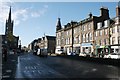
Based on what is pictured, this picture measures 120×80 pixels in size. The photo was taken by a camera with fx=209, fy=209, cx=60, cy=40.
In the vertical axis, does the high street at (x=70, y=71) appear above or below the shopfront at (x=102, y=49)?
below

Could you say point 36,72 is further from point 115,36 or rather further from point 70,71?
point 115,36

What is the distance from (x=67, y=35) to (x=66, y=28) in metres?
3.52

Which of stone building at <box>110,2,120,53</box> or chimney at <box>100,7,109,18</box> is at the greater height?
chimney at <box>100,7,109,18</box>

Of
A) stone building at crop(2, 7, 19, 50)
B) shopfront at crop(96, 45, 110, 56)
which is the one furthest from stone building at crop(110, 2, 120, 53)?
stone building at crop(2, 7, 19, 50)

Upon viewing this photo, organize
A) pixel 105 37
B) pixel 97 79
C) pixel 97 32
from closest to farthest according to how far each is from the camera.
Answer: pixel 97 79 → pixel 105 37 → pixel 97 32

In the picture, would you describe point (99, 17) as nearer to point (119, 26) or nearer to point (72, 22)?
point (119, 26)

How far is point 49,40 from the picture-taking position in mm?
124250

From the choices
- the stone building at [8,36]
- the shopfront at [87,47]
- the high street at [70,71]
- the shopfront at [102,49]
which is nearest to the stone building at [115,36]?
the shopfront at [102,49]

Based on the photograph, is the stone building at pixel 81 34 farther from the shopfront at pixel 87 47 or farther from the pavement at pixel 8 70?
the pavement at pixel 8 70

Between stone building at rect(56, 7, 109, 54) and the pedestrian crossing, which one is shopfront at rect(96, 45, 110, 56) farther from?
the pedestrian crossing

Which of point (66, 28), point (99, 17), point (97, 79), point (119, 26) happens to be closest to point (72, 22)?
point (66, 28)

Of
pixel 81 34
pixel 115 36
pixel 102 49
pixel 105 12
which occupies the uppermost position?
pixel 105 12

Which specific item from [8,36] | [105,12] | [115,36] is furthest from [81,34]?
[8,36]

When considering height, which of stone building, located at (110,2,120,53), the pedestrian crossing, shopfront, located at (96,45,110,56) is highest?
stone building, located at (110,2,120,53)
